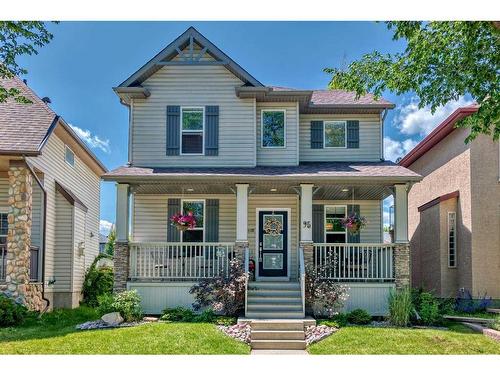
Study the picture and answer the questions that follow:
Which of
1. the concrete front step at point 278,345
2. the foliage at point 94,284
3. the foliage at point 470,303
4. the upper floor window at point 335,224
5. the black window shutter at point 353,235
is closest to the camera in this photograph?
the concrete front step at point 278,345

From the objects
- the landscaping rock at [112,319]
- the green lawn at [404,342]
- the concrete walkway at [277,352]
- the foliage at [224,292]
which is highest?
the foliage at [224,292]

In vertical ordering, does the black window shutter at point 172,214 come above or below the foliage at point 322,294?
above

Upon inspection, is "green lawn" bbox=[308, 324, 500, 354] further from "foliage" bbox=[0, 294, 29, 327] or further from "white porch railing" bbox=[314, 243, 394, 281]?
"foliage" bbox=[0, 294, 29, 327]

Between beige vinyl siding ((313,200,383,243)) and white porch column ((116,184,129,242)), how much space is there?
503 cm

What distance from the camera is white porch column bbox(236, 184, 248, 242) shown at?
13898 mm

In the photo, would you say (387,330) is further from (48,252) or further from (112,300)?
(48,252)

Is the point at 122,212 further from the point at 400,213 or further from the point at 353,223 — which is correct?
the point at 400,213

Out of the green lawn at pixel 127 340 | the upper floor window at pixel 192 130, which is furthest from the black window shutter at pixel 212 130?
the green lawn at pixel 127 340

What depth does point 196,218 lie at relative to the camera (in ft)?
51.8

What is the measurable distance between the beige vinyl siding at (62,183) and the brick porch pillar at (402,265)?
28.6 ft

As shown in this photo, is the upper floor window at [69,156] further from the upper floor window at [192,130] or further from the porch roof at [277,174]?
the upper floor window at [192,130]

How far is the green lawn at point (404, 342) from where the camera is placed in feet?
33.8

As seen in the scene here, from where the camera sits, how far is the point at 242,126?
51.1 feet
